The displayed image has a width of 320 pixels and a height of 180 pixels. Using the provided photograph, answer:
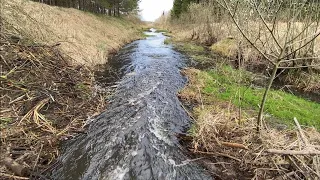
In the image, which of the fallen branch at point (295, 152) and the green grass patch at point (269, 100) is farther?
the green grass patch at point (269, 100)

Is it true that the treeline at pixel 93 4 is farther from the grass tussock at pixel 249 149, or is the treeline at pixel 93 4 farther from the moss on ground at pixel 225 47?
the grass tussock at pixel 249 149

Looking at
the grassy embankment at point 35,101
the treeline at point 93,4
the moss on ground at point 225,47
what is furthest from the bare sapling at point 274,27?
the treeline at point 93,4

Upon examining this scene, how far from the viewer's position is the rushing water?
5.37 m

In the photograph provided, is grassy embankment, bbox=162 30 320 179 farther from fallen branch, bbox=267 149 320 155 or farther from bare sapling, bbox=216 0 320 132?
bare sapling, bbox=216 0 320 132

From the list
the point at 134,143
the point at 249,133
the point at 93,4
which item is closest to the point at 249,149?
the point at 249,133

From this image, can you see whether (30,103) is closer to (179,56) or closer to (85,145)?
(85,145)

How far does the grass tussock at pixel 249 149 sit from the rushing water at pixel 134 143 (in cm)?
50

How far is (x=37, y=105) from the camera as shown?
6598mm

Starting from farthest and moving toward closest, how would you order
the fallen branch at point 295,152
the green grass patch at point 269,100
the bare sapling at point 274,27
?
1. the green grass patch at point 269,100
2. the bare sapling at point 274,27
3. the fallen branch at point 295,152

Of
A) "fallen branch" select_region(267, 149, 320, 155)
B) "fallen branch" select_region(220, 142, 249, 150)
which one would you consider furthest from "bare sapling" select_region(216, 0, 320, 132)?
"fallen branch" select_region(267, 149, 320, 155)

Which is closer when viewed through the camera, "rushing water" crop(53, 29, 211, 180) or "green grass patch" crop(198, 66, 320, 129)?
"rushing water" crop(53, 29, 211, 180)

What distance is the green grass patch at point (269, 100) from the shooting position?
27.6 feet

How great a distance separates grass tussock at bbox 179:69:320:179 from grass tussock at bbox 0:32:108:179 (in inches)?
124

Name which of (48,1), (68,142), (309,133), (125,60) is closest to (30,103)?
(68,142)
